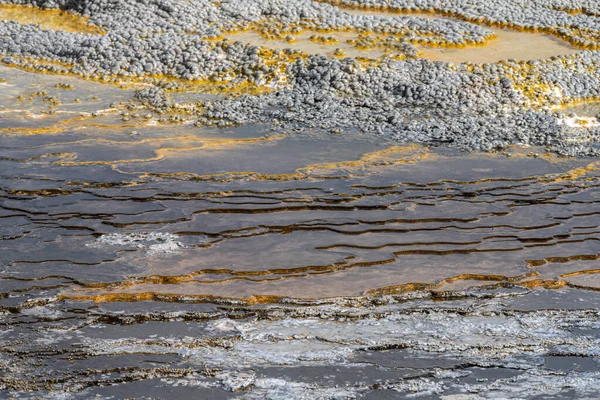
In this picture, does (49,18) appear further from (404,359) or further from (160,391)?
(404,359)

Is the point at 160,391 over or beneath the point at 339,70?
beneath

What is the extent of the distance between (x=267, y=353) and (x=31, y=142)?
3.50m

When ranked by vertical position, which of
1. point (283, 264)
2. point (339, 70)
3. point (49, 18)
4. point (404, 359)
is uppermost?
point (49, 18)

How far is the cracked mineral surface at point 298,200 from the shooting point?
157 inches

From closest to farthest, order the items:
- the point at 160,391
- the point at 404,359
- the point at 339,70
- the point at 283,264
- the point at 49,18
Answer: the point at 160,391 → the point at 404,359 → the point at 283,264 → the point at 339,70 → the point at 49,18

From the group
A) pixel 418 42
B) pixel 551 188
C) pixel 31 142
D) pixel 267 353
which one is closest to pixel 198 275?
pixel 267 353

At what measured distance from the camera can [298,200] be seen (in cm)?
557

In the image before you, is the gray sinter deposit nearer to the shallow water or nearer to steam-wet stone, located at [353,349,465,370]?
the shallow water

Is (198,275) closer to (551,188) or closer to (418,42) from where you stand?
(551,188)

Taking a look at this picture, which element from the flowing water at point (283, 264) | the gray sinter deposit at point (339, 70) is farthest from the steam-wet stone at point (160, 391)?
the gray sinter deposit at point (339, 70)

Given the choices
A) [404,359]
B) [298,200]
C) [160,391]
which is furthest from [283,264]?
[160,391]

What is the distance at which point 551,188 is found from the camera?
5961 millimetres

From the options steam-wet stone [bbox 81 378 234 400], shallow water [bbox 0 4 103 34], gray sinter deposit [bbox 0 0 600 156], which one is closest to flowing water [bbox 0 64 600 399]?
steam-wet stone [bbox 81 378 234 400]

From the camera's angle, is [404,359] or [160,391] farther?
[404,359]
